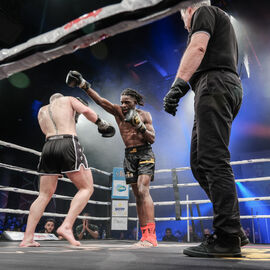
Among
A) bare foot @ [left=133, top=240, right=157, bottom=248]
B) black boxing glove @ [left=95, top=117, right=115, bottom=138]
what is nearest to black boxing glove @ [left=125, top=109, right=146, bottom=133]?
black boxing glove @ [left=95, top=117, right=115, bottom=138]

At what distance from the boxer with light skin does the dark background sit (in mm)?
2327

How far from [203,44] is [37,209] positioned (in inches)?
72.4

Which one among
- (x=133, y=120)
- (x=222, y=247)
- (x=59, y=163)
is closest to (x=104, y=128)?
(x=133, y=120)

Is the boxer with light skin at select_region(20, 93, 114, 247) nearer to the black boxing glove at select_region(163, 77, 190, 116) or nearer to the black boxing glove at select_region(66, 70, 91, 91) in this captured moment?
the black boxing glove at select_region(66, 70, 91, 91)

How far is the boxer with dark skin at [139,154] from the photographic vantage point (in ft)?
8.65

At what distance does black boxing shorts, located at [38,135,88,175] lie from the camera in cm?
232

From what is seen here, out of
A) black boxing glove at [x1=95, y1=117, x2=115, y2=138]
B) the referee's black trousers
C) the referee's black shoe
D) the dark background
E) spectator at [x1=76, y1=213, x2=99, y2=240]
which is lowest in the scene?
spectator at [x1=76, y1=213, x2=99, y2=240]

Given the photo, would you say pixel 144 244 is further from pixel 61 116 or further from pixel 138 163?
pixel 61 116

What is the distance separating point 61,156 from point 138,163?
894 mm

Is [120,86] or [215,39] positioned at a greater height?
[120,86]

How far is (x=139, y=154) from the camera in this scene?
114 inches

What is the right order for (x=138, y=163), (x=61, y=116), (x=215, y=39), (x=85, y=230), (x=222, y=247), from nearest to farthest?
1. (x=222, y=247)
2. (x=215, y=39)
3. (x=61, y=116)
4. (x=138, y=163)
5. (x=85, y=230)

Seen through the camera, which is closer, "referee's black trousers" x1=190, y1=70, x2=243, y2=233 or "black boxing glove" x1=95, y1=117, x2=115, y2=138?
"referee's black trousers" x1=190, y1=70, x2=243, y2=233

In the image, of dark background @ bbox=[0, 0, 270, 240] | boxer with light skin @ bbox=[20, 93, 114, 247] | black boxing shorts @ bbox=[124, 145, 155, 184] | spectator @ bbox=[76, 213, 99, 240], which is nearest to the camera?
boxer with light skin @ bbox=[20, 93, 114, 247]
